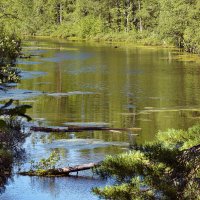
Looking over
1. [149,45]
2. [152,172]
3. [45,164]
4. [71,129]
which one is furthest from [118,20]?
[152,172]

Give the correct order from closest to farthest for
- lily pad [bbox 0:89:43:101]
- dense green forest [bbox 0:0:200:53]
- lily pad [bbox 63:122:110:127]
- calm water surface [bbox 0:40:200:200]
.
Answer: calm water surface [bbox 0:40:200:200]
lily pad [bbox 63:122:110:127]
lily pad [bbox 0:89:43:101]
dense green forest [bbox 0:0:200:53]

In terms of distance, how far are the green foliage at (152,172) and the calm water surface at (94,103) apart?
29.0 feet

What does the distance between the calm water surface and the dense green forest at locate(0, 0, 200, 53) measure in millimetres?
13422

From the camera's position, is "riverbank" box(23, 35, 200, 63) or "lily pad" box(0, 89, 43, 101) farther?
"riverbank" box(23, 35, 200, 63)

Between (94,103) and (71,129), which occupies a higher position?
(94,103)

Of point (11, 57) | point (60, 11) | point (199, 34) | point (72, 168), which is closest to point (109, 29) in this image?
point (60, 11)

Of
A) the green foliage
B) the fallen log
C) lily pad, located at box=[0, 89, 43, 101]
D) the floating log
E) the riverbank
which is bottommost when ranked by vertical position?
the fallen log

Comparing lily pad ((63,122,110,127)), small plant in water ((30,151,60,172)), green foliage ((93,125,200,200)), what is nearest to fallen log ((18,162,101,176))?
small plant in water ((30,151,60,172))

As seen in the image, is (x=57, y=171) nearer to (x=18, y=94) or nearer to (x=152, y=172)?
(x=152, y=172)

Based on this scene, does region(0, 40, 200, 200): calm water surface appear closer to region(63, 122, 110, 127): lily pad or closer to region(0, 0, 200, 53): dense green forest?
region(63, 122, 110, 127): lily pad

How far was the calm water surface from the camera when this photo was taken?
15.4 metres

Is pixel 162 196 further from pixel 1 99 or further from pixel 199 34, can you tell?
pixel 199 34

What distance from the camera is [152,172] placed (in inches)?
210

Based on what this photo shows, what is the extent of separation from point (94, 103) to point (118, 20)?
75.6 m
